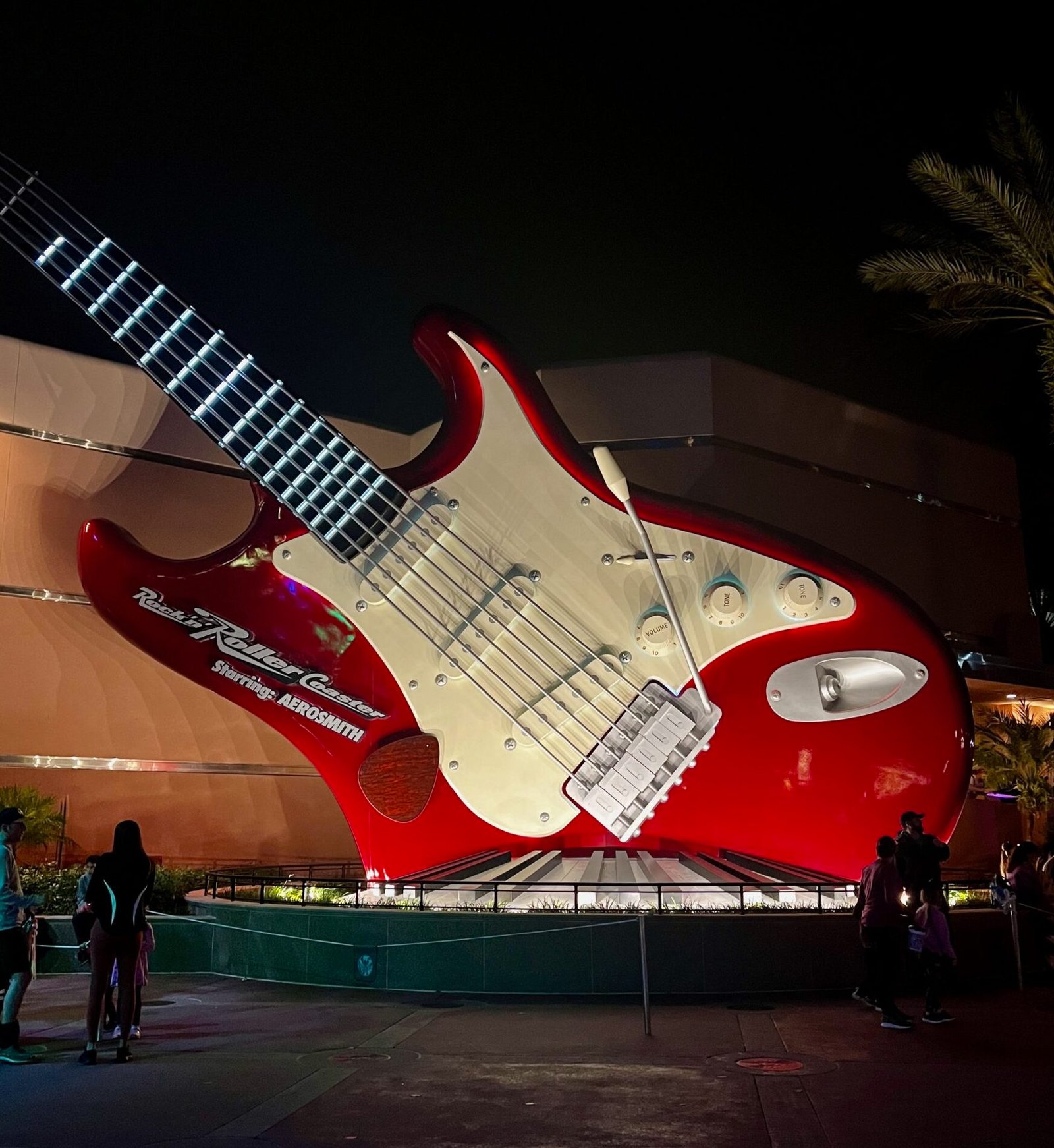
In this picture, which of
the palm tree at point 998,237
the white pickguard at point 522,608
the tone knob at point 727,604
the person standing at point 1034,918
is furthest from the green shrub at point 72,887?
the palm tree at point 998,237

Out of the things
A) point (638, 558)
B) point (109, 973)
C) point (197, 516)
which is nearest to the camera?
point (109, 973)

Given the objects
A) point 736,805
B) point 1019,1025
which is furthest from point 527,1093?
point 736,805

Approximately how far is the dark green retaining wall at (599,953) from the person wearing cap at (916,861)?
1.05 m

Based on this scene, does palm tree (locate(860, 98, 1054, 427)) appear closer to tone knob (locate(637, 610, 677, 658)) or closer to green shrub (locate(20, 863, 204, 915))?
tone knob (locate(637, 610, 677, 658))

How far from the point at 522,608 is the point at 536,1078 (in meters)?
5.68

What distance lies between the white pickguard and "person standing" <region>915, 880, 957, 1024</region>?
2886mm

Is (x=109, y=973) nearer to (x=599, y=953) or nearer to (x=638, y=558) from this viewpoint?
(x=599, y=953)

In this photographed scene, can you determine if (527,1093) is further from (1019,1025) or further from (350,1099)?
(1019,1025)

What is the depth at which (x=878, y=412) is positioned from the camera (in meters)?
19.7

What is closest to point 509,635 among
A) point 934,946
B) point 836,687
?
point 836,687

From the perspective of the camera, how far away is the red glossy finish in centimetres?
1055

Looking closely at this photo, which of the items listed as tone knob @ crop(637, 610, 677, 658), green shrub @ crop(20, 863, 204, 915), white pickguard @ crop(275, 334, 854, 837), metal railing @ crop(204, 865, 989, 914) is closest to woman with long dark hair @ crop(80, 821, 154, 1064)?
metal railing @ crop(204, 865, 989, 914)

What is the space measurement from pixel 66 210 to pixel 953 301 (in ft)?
38.4

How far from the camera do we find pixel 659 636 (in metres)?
11.1
